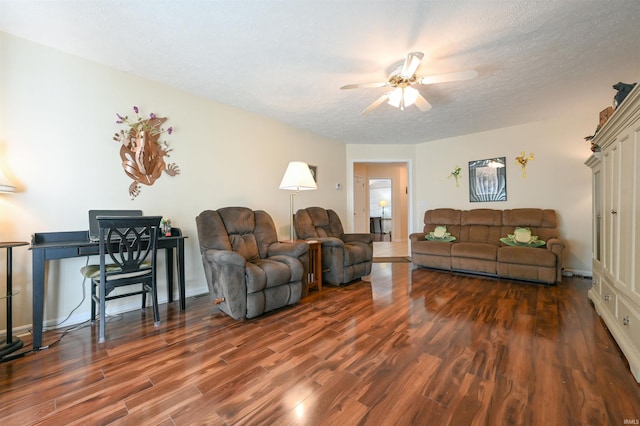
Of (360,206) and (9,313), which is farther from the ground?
(360,206)

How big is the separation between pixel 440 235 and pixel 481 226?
0.67 metres

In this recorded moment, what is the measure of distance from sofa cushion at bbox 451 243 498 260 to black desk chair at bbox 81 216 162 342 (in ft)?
13.0

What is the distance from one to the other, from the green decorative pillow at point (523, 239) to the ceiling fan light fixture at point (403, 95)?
2.71m

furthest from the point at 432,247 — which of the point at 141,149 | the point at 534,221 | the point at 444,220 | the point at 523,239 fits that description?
the point at 141,149

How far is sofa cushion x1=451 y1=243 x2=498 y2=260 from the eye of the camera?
3.72 meters

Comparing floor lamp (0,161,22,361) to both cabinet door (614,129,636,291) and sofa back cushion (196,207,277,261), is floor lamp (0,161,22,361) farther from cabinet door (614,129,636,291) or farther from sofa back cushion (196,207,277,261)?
cabinet door (614,129,636,291)

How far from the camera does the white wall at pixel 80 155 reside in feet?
6.90

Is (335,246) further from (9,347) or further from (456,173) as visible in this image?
(456,173)

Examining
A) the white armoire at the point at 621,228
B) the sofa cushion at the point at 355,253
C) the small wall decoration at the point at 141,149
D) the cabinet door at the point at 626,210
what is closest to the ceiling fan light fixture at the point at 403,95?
the white armoire at the point at 621,228

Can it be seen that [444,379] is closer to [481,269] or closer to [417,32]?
[417,32]

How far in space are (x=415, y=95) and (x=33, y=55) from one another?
132 inches

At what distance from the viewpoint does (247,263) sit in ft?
8.48

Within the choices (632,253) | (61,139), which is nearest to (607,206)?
(632,253)

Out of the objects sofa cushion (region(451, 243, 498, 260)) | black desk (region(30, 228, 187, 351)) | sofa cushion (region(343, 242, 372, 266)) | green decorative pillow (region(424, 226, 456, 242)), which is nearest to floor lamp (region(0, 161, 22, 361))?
black desk (region(30, 228, 187, 351))
